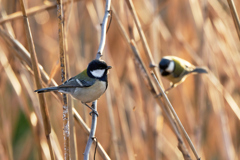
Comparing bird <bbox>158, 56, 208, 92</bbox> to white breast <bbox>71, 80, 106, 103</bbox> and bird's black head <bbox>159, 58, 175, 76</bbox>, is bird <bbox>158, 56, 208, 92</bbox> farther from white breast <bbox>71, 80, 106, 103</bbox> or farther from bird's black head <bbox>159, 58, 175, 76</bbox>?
white breast <bbox>71, 80, 106, 103</bbox>

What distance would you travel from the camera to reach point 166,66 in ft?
6.69

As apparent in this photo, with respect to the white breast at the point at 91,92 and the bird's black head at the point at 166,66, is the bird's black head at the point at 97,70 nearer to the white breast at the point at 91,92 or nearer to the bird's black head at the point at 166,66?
the white breast at the point at 91,92

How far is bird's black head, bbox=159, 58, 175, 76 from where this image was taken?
2015 millimetres

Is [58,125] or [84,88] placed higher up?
[84,88]

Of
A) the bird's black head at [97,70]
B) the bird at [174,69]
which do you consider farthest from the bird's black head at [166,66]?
the bird's black head at [97,70]

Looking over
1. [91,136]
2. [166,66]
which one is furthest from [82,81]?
[166,66]

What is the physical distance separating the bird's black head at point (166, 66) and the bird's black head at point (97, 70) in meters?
0.76

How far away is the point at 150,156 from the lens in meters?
1.77

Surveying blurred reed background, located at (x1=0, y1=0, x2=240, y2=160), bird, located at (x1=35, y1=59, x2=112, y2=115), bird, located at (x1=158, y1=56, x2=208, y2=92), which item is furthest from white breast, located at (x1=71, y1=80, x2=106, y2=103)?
bird, located at (x1=158, y1=56, x2=208, y2=92)

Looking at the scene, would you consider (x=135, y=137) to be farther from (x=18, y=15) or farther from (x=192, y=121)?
(x=18, y=15)

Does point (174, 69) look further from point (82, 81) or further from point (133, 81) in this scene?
point (82, 81)

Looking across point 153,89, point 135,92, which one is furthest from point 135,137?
point 153,89

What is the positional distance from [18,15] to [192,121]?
48.0 inches

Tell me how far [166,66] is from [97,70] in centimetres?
84
